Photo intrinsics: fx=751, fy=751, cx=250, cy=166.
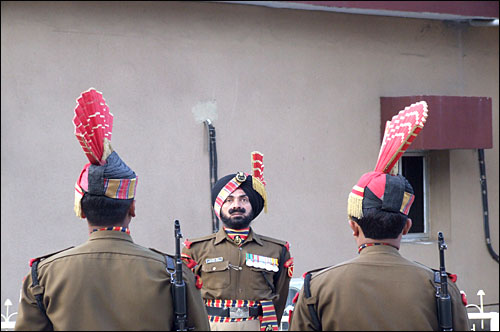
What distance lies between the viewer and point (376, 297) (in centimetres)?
323

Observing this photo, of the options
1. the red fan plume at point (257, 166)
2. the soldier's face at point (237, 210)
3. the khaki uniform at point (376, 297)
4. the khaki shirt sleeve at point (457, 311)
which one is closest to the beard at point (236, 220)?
the soldier's face at point (237, 210)

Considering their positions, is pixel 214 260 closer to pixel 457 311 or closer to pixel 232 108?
pixel 457 311

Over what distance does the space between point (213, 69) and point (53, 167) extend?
179 cm

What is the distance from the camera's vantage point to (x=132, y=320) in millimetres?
3205

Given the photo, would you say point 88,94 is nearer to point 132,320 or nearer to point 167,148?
point 132,320

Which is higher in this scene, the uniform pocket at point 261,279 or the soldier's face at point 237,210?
the soldier's face at point 237,210

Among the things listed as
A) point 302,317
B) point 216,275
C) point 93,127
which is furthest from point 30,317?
point 216,275

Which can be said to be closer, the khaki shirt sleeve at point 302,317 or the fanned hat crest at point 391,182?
the khaki shirt sleeve at point 302,317

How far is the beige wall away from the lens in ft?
21.7

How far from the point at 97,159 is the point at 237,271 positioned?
188cm

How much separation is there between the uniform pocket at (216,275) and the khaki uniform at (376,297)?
168 centimetres

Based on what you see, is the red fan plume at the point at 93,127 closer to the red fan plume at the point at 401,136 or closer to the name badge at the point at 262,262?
the red fan plume at the point at 401,136

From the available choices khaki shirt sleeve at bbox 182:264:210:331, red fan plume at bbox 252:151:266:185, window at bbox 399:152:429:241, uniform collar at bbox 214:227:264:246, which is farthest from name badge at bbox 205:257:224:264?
window at bbox 399:152:429:241

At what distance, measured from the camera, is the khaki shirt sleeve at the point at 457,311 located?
333cm
